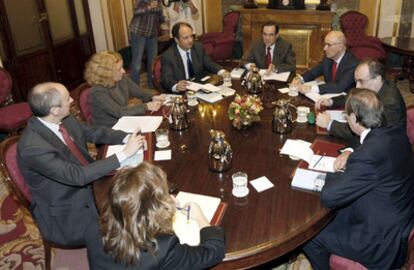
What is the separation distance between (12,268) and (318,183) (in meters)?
2.22

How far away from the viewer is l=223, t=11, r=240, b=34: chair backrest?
6.84 metres

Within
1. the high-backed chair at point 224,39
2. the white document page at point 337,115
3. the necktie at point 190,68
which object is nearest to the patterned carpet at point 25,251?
the white document page at point 337,115

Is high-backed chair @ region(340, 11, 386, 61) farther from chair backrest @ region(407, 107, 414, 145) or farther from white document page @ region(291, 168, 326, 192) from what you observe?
white document page @ region(291, 168, 326, 192)

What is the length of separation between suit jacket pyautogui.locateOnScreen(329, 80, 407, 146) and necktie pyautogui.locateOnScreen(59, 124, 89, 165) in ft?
5.41

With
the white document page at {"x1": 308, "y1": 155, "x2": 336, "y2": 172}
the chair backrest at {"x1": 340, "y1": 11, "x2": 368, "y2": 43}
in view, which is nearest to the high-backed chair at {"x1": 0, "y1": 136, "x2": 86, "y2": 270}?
the white document page at {"x1": 308, "y1": 155, "x2": 336, "y2": 172}

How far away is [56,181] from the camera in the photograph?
2.28m

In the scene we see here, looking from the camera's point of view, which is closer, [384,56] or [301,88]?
[301,88]

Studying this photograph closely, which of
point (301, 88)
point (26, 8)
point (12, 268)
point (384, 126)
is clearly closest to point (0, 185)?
point (12, 268)

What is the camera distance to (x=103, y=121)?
3.15 m

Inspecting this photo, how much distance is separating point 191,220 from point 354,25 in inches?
208

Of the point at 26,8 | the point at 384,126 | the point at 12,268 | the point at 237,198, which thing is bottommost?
the point at 12,268

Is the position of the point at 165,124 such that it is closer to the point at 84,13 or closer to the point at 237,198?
the point at 237,198

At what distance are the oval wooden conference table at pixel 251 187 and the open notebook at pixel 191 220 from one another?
4 cm

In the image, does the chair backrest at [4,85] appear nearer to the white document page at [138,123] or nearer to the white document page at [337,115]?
the white document page at [138,123]
